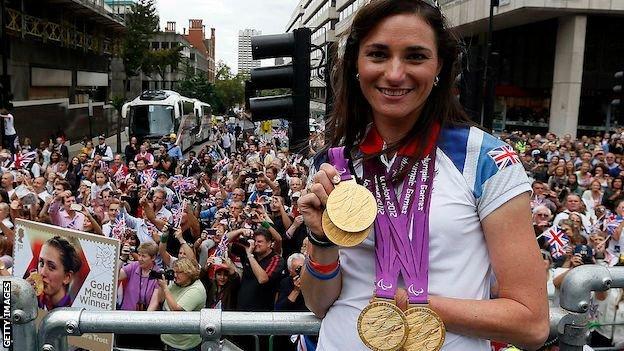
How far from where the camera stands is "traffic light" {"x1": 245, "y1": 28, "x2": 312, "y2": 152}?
493 centimetres

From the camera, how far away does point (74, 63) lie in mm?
40312

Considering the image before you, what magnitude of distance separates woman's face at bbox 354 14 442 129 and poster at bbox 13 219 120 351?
3.52 m

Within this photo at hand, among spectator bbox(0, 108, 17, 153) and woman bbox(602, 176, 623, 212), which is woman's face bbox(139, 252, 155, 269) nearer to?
woman bbox(602, 176, 623, 212)

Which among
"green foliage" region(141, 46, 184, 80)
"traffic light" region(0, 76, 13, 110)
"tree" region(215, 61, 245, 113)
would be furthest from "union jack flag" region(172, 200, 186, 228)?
"tree" region(215, 61, 245, 113)

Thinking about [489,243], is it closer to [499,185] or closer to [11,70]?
[499,185]

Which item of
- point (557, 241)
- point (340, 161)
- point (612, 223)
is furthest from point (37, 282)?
point (612, 223)

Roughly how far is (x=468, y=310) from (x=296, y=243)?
254 inches

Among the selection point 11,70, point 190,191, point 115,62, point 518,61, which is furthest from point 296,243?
point 115,62

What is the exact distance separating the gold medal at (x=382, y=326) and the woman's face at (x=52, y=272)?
11.5 feet

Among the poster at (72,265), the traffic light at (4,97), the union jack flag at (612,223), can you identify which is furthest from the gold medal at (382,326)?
the traffic light at (4,97)

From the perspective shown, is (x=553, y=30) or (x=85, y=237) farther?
(x=553, y=30)

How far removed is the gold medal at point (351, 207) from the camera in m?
1.39

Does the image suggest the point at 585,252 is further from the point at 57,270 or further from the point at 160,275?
the point at 57,270

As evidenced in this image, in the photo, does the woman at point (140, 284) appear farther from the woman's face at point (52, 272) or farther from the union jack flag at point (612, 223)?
the union jack flag at point (612, 223)
